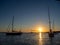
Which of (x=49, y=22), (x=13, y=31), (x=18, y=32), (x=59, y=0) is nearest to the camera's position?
(x=59, y=0)

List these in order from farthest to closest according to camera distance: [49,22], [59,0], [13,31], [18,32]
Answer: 1. [18,32]
2. [13,31]
3. [49,22]
4. [59,0]

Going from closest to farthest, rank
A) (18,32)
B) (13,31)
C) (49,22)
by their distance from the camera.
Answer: (49,22) → (13,31) → (18,32)

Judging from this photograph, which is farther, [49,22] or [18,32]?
[18,32]

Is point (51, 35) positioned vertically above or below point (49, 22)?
below

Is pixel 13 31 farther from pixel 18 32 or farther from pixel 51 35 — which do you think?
pixel 51 35

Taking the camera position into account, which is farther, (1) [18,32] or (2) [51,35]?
(1) [18,32]

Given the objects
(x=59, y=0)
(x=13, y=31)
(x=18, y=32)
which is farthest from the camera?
(x=18, y=32)

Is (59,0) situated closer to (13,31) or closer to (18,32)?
(13,31)

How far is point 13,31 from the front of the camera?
153m

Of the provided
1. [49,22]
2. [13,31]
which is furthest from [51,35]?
[13,31]

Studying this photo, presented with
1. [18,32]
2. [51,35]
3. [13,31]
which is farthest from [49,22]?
[18,32]

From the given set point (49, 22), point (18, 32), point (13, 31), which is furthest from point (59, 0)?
point (18, 32)

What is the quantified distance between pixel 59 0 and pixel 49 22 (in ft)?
270

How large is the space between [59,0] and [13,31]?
13498 centimetres
